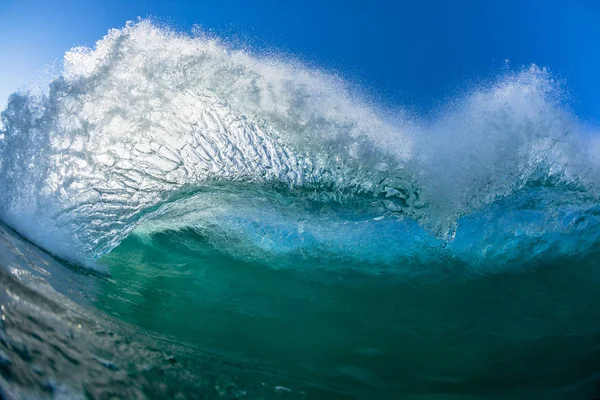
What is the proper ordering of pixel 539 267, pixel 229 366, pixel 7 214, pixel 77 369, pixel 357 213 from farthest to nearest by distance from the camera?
pixel 357 213 → pixel 539 267 → pixel 7 214 → pixel 229 366 → pixel 77 369

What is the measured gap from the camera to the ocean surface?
3.23 m

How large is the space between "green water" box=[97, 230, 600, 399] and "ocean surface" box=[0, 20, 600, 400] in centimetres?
3

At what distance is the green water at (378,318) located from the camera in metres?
3.17

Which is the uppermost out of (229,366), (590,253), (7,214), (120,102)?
(590,253)

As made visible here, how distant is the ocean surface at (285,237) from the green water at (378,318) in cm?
3

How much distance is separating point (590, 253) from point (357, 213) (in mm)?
3404

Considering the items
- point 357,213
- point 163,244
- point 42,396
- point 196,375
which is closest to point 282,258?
point 357,213

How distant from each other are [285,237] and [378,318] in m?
2.09

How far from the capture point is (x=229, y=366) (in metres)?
2.80

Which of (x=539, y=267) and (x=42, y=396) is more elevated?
(x=539, y=267)

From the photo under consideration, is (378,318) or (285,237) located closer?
(378,318)

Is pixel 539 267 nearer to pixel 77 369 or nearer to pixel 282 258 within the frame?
pixel 282 258

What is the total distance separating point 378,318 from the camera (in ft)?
13.6

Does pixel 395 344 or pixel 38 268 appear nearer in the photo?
pixel 38 268
